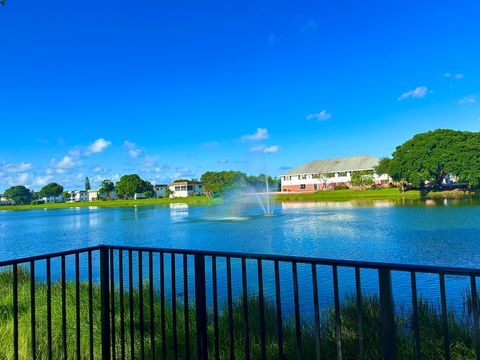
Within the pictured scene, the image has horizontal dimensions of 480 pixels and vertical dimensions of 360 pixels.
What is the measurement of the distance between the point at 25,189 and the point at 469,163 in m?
147

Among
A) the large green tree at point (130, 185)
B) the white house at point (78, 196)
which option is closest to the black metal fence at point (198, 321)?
the large green tree at point (130, 185)

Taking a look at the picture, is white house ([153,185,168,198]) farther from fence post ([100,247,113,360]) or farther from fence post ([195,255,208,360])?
fence post ([195,255,208,360])

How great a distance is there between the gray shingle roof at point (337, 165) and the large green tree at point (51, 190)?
319 feet

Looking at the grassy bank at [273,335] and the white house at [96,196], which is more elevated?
the white house at [96,196]

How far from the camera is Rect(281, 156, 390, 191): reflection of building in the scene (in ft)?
240

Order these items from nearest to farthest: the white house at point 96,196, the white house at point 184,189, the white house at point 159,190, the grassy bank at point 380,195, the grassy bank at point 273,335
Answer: the grassy bank at point 273,335, the grassy bank at point 380,195, the white house at point 184,189, the white house at point 96,196, the white house at point 159,190

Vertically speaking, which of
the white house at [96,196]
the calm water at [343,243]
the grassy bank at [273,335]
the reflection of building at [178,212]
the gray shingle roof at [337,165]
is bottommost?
the calm water at [343,243]

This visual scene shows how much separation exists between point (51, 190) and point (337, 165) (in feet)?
362

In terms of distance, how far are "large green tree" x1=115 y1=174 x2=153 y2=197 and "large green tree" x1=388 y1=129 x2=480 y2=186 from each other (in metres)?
74.2

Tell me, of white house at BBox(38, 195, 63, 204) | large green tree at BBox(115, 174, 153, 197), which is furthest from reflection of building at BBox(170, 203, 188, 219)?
white house at BBox(38, 195, 63, 204)

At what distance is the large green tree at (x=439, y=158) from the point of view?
46594mm

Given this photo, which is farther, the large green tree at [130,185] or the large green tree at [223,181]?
the large green tree at [130,185]

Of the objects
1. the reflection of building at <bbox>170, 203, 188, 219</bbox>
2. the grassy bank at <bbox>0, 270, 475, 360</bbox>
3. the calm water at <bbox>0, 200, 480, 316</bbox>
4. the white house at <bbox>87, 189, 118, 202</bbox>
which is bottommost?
the calm water at <bbox>0, 200, 480, 316</bbox>

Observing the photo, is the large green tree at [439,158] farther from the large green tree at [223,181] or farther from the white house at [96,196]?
the white house at [96,196]
